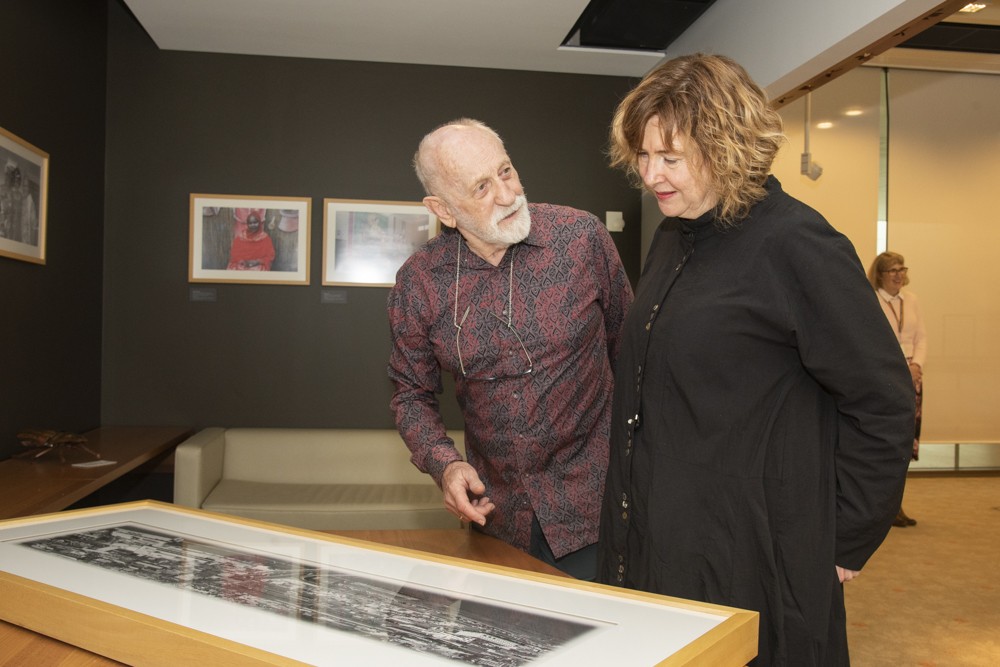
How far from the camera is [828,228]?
1.31 meters

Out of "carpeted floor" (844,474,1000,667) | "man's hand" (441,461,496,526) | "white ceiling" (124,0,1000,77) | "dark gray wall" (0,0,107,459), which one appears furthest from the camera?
"white ceiling" (124,0,1000,77)

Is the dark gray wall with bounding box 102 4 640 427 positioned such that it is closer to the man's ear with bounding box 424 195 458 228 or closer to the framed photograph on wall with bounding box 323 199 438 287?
the framed photograph on wall with bounding box 323 199 438 287

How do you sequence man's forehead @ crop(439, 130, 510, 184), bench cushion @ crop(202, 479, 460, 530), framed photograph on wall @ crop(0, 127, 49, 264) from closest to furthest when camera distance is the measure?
man's forehead @ crop(439, 130, 510, 184) → framed photograph on wall @ crop(0, 127, 49, 264) → bench cushion @ crop(202, 479, 460, 530)

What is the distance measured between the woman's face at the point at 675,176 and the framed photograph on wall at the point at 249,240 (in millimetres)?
4175

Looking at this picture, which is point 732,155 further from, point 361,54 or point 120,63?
point 120,63

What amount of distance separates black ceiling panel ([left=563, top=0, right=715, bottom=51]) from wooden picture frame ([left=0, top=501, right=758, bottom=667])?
3.84 metres

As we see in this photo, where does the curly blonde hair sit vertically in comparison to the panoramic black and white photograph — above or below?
above

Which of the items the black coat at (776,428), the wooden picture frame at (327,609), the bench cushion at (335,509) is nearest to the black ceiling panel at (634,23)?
the bench cushion at (335,509)

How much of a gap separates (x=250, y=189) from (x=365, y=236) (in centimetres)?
77

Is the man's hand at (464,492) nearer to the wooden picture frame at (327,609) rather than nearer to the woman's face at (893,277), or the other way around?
the wooden picture frame at (327,609)

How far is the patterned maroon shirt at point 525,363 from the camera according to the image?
1.93 m

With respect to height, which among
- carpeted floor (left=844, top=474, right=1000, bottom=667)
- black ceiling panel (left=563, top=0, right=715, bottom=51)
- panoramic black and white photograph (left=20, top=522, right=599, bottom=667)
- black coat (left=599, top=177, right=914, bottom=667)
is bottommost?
carpeted floor (left=844, top=474, right=1000, bottom=667)

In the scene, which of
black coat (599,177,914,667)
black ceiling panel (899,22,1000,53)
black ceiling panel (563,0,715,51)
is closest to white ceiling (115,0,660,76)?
black ceiling panel (563,0,715,51)

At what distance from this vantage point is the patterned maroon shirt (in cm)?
193
